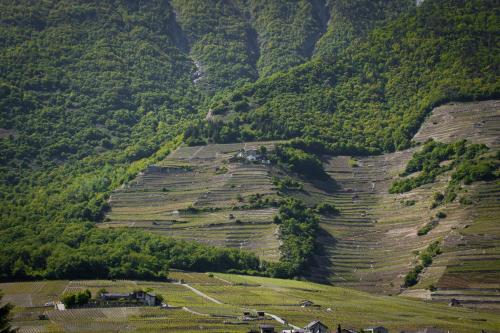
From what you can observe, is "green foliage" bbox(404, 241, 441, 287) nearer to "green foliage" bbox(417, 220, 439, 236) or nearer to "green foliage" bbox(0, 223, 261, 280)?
"green foliage" bbox(417, 220, 439, 236)

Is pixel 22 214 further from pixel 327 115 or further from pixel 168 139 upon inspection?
pixel 327 115

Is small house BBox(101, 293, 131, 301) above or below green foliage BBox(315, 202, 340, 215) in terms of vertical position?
above

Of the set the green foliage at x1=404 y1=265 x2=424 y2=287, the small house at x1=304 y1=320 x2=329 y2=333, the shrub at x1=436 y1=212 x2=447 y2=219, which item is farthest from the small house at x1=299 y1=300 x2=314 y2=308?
the shrub at x1=436 y1=212 x2=447 y2=219

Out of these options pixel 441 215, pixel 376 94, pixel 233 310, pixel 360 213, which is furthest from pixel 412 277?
pixel 376 94

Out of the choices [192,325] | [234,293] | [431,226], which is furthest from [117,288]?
[431,226]

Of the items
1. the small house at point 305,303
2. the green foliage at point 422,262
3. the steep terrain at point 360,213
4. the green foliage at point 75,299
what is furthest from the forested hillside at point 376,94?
the green foliage at point 75,299

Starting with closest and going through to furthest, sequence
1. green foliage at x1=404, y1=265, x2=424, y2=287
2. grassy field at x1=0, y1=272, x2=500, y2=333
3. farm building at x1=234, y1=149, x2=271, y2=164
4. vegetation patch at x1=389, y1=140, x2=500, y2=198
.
Answer: 1. grassy field at x1=0, y1=272, x2=500, y2=333
2. green foliage at x1=404, y1=265, x2=424, y2=287
3. vegetation patch at x1=389, y1=140, x2=500, y2=198
4. farm building at x1=234, y1=149, x2=271, y2=164
